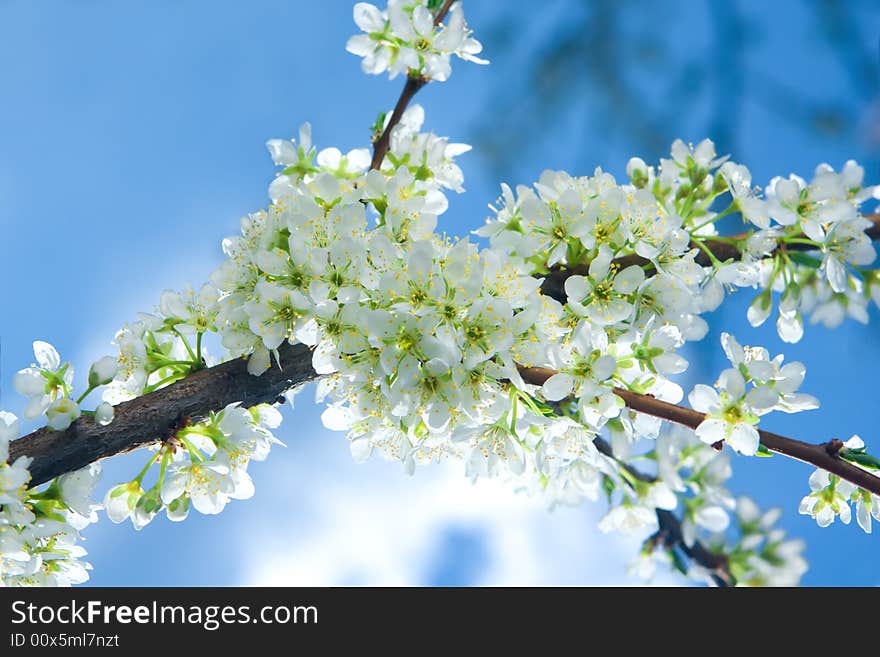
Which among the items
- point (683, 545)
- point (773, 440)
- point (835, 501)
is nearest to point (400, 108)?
point (773, 440)

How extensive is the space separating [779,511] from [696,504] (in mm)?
462

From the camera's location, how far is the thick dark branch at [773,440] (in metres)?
0.75

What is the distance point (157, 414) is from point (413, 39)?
2.14 ft

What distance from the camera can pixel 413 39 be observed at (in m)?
1.05

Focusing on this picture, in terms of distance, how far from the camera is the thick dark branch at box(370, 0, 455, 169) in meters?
1.03

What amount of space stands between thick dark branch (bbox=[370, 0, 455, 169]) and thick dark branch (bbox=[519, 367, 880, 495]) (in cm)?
43

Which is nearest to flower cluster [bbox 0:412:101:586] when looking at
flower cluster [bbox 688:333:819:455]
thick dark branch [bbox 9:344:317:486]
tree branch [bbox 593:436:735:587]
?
thick dark branch [bbox 9:344:317:486]

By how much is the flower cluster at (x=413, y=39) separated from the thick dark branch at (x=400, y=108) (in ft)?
0.03

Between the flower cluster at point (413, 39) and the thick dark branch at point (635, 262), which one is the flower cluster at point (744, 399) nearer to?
the thick dark branch at point (635, 262)

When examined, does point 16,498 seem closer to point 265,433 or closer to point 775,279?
point 265,433

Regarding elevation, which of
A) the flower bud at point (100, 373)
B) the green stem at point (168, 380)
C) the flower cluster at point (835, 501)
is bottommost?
the flower cluster at point (835, 501)

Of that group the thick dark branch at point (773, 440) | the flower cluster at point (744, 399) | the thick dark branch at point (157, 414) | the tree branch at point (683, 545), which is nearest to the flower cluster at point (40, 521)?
the thick dark branch at point (157, 414)

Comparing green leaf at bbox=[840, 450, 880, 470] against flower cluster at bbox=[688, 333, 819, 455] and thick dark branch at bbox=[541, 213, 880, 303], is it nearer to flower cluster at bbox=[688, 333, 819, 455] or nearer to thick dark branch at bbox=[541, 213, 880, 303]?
flower cluster at bbox=[688, 333, 819, 455]
